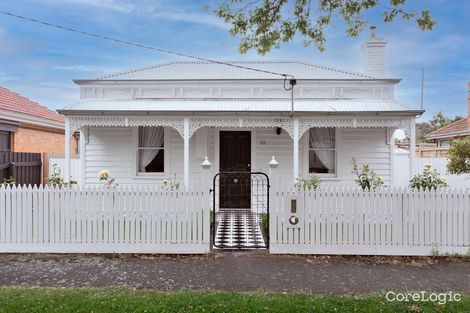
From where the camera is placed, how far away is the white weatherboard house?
9.94 m

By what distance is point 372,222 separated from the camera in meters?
6.32

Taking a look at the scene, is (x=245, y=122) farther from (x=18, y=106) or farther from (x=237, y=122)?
(x=18, y=106)

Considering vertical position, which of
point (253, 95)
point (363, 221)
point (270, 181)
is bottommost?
point (363, 221)

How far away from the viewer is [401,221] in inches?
250

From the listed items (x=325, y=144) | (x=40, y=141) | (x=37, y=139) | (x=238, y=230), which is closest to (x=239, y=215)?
(x=238, y=230)

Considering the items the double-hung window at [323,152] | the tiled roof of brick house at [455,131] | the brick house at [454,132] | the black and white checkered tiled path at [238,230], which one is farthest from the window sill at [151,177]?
the tiled roof of brick house at [455,131]

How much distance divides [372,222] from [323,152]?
17.1 ft

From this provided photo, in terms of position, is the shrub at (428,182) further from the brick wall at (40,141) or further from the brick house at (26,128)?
the brick house at (26,128)

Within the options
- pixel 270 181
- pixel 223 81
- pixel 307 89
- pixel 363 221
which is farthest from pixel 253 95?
pixel 363 221

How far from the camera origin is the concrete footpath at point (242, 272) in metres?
4.97

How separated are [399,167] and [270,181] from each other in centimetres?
1074

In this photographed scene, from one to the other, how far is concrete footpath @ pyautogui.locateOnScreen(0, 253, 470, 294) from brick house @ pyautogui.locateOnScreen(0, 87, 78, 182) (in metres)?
8.60

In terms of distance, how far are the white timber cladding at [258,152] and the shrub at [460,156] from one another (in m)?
2.50

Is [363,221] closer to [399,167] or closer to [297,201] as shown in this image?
[297,201]
